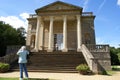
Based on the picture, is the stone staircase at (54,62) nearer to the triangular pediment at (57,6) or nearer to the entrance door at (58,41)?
the entrance door at (58,41)

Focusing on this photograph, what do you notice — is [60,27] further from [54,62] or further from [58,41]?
[54,62]

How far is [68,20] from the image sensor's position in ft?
89.2

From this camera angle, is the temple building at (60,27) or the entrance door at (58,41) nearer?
the temple building at (60,27)

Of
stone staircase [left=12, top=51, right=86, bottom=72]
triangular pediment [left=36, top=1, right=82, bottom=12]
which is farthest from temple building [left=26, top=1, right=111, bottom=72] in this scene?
stone staircase [left=12, top=51, right=86, bottom=72]

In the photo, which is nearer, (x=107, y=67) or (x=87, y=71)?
(x=87, y=71)

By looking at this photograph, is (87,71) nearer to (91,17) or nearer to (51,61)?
(51,61)

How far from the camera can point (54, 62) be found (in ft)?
53.5

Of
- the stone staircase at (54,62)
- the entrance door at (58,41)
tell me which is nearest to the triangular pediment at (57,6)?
the entrance door at (58,41)

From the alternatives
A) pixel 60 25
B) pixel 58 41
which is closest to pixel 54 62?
pixel 58 41

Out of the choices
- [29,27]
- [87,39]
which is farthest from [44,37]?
[87,39]

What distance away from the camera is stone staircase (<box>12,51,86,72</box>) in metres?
14.4

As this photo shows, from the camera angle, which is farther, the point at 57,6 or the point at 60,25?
the point at 60,25

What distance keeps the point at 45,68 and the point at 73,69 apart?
267 centimetres

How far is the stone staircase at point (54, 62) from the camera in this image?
566 inches
